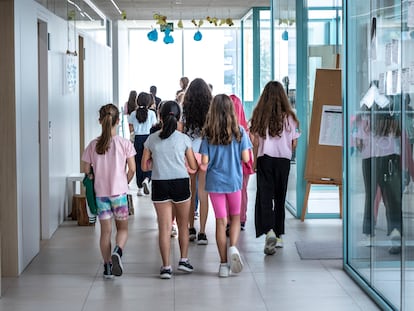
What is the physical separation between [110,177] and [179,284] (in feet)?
3.30

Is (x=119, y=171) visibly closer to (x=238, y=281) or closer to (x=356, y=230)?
(x=238, y=281)

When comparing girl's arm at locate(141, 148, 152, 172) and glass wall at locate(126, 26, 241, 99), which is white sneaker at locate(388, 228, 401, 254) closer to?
girl's arm at locate(141, 148, 152, 172)

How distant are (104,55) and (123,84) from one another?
24.2ft

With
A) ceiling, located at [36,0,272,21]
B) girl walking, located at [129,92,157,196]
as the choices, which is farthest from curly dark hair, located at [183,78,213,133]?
ceiling, located at [36,0,272,21]

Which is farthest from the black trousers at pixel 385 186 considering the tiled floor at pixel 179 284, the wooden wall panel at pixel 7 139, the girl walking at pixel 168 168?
the wooden wall panel at pixel 7 139

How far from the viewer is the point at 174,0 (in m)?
16.7

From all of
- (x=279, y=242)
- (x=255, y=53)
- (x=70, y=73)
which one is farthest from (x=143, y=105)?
(x=255, y=53)

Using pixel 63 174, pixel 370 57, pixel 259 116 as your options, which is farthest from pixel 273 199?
pixel 63 174

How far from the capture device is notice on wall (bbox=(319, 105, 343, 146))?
931 cm

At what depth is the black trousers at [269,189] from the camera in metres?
7.63

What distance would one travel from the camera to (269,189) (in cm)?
769

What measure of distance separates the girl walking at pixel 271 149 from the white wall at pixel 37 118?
201cm

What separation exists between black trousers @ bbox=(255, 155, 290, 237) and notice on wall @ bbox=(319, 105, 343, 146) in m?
1.82

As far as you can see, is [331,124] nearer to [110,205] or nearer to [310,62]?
[310,62]
